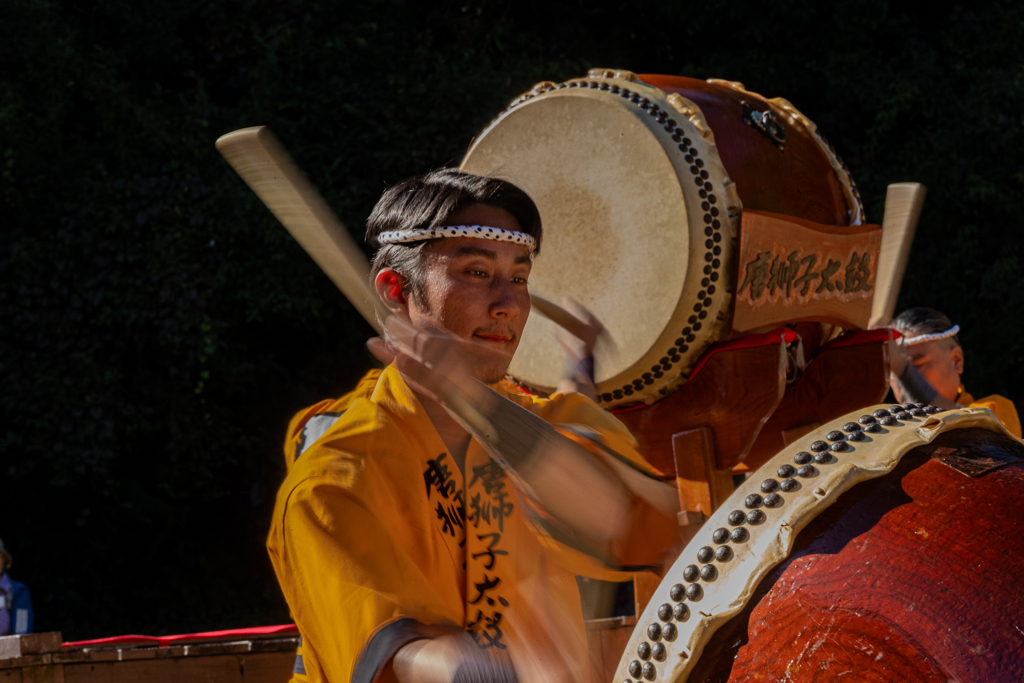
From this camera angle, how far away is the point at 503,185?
1350 millimetres

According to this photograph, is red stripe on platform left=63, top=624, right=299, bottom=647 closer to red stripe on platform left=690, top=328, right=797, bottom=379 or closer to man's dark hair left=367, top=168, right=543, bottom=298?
red stripe on platform left=690, top=328, right=797, bottom=379

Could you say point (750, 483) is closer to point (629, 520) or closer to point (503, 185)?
point (629, 520)

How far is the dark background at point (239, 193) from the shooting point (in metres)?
5.42

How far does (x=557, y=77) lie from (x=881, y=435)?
18.0 feet

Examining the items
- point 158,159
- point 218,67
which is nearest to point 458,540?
point 158,159

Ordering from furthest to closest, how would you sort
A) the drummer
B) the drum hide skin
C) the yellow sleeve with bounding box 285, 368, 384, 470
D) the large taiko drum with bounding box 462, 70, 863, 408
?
the drummer
the large taiko drum with bounding box 462, 70, 863, 408
the yellow sleeve with bounding box 285, 368, 384, 470
the drum hide skin

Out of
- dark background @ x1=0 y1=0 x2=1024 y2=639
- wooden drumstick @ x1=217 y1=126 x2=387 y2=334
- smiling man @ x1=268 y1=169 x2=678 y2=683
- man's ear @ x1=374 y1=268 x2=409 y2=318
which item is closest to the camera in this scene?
smiling man @ x1=268 y1=169 x2=678 y2=683

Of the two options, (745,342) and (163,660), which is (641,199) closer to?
(745,342)

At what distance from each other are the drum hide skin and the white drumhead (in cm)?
135

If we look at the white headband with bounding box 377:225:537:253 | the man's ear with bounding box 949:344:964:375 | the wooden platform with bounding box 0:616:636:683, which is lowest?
the man's ear with bounding box 949:344:964:375

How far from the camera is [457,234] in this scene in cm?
128

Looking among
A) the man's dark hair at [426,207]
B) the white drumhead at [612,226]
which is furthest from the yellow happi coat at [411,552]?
the white drumhead at [612,226]

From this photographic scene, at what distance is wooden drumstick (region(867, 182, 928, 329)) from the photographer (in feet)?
10.1

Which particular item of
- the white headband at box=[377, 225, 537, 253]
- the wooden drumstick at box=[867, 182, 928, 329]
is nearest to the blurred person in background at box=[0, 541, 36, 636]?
the white headband at box=[377, 225, 537, 253]
